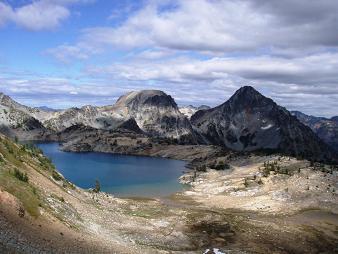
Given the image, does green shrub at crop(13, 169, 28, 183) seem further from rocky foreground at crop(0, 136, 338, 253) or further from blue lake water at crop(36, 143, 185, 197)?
blue lake water at crop(36, 143, 185, 197)

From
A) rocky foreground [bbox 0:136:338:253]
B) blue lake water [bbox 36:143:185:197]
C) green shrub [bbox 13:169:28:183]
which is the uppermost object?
green shrub [bbox 13:169:28:183]

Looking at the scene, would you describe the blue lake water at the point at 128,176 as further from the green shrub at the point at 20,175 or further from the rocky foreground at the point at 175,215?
the green shrub at the point at 20,175

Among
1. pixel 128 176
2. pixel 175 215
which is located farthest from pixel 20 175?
pixel 128 176

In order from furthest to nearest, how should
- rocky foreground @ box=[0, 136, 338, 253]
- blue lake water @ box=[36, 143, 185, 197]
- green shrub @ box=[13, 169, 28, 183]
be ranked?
blue lake water @ box=[36, 143, 185, 197]
green shrub @ box=[13, 169, 28, 183]
rocky foreground @ box=[0, 136, 338, 253]

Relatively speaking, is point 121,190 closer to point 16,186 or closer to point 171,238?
point 171,238

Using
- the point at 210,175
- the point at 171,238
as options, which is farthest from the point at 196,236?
the point at 210,175

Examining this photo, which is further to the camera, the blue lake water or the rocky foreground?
the blue lake water

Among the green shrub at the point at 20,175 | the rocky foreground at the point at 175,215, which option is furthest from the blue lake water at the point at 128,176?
the green shrub at the point at 20,175

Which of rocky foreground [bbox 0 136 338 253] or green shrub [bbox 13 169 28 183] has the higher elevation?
green shrub [bbox 13 169 28 183]

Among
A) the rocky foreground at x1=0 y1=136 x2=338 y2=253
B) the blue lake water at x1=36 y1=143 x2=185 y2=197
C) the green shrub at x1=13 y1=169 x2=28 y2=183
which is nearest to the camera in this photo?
the rocky foreground at x1=0 y1=136 x2=338 y2=253

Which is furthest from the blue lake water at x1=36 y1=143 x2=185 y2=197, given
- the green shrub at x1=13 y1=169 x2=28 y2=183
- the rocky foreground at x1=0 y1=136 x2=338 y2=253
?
the green shrub at x1=13 y1=169 x2=28 y2=183
